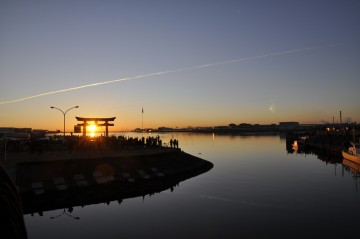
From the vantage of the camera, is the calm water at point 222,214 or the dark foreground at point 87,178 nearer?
the calm water at point 222,214

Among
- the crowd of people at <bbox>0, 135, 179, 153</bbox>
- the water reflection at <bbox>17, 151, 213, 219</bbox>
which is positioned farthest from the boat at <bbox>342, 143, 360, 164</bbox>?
the crowd of people at <bbox>0, 135, 179, 153</bbox>

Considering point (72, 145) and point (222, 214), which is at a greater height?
point (72, 145)

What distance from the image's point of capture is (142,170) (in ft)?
149

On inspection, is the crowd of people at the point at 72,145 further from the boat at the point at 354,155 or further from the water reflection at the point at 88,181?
the boat at the point at 354,155

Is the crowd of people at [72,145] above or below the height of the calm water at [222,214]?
above

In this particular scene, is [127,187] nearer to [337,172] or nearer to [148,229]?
[148,229]

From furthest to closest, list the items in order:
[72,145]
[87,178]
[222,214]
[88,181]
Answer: [72,145]
[87,178]
[88,181]
[222,214]

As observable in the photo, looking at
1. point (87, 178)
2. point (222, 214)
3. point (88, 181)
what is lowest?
point (222, 214)

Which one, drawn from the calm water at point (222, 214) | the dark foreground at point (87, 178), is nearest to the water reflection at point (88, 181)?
the dark foreground at point (87, 178)

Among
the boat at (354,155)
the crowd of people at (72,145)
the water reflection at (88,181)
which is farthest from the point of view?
the boat at (354,155)

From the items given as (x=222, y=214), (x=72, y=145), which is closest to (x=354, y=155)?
(x=222, y=214)

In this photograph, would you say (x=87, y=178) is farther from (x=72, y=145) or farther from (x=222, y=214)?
(x=222, y=214)

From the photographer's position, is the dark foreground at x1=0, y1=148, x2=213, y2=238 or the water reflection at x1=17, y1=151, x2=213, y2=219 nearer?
the water reflection at x1=17, y1=151, x2=213, y2=219

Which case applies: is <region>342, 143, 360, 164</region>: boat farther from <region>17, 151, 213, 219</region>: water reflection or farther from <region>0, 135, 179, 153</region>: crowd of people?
<region>0, 135, 179, 153</region>: crowd of people
